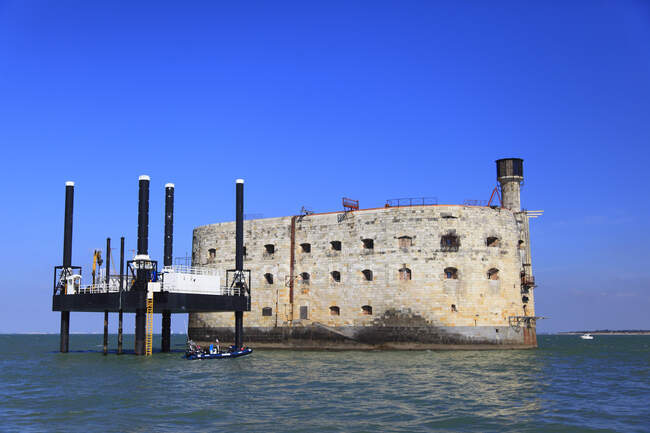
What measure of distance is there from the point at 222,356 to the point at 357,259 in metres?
13.1

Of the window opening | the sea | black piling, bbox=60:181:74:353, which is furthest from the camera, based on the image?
the window opening

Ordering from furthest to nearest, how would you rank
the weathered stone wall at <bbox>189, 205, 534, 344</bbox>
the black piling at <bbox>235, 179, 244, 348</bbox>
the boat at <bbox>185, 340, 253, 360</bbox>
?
the weathered stone wall at <bbox>189, 205, 534, 344</bbox>
the black piling at <bbox>235, 179, 244, 348</bbox>
the boat at <bbox>185, 340, 253, 360</bbox>

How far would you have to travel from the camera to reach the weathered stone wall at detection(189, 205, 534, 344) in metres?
46.6

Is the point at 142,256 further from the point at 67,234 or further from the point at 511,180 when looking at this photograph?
the point at 511,180

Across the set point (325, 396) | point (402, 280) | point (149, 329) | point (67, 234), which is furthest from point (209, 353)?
point (325, 396)

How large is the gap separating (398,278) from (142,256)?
1768cm

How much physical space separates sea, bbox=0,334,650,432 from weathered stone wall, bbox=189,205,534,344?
632 cm

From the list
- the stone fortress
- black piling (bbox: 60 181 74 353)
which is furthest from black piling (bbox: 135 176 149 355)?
the stone fortress

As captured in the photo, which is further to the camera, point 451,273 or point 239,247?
point 451,273

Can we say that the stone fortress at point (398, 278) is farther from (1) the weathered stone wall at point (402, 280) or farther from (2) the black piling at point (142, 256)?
(2) the black piling at point (142, 256)

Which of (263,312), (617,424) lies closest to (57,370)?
(263,312)

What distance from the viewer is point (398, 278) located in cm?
4759

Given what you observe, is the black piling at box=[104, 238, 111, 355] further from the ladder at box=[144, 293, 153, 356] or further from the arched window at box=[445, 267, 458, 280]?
the arched window at box=[445, 267, 458, 280]

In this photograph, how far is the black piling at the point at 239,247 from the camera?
4453 cm
